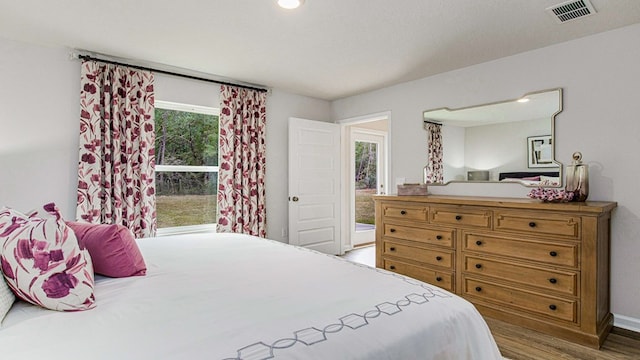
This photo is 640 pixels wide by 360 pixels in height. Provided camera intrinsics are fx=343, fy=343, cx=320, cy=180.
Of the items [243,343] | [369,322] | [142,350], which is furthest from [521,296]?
[142,350]

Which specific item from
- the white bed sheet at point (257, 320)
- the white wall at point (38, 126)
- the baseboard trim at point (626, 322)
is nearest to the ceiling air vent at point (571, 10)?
the white bed sheet at point (257, 320)

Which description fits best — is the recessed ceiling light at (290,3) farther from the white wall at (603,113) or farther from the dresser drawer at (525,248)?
the dresser drawer at (525,248)

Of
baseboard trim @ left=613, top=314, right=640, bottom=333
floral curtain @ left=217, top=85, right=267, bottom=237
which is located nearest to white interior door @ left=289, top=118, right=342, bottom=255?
floral curtain @ left=217, top=85, right=267, bottom=237

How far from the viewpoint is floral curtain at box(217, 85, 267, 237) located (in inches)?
159

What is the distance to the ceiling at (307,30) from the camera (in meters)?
2.37

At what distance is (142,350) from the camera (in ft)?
2.95

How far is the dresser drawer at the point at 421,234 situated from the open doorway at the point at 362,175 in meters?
1.88

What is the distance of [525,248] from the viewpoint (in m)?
2.67

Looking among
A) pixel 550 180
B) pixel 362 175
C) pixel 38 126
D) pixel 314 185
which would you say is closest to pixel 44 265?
pixel 38 126

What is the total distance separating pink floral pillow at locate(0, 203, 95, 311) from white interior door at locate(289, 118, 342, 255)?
3.27m

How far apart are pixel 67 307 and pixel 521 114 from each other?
141 inches

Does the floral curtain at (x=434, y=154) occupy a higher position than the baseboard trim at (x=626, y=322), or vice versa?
the floral curtain at (x=434, y=154)

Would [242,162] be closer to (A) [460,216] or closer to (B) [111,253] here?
(A) [460,216]

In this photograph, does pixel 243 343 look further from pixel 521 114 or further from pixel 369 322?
pixel 521 114
